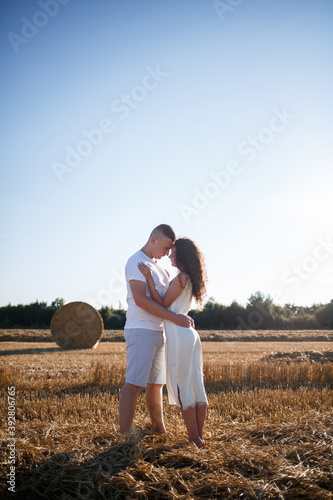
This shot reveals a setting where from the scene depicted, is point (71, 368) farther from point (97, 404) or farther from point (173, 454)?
point (173, 454)

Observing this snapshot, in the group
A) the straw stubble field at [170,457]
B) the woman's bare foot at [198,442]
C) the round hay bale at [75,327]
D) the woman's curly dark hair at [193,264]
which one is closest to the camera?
the straw stubble field at [170,457]

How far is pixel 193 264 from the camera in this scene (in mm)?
3602

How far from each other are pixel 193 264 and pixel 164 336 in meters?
0.74

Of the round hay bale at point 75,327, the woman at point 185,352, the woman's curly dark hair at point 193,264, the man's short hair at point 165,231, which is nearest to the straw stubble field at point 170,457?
the woman at point 185,352

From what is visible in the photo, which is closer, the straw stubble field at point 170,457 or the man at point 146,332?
the straw stubble field at point 170,457

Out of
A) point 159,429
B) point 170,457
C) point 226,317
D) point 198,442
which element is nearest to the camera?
point 170,457

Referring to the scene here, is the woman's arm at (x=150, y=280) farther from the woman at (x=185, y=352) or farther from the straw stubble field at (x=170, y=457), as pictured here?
the straw stubble field at (x=170, y=457)

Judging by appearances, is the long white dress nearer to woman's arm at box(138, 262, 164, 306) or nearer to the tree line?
woman's arm at box(138, 262, 164, 306)

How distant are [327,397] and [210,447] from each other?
10.5ft

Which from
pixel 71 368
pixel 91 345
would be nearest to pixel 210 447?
pixel 71 368

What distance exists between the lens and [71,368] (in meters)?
8.37

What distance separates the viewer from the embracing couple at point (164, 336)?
3428 mm

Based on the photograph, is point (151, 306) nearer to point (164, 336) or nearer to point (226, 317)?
point (164, 336)

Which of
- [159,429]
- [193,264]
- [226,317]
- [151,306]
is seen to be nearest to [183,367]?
[151,306]
